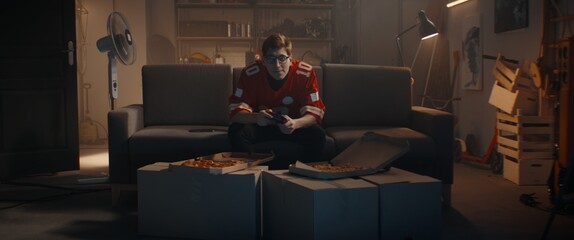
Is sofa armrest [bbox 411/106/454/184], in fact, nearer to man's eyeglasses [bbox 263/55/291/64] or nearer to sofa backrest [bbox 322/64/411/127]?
sofa backrest [bbox 322/64/411/127]

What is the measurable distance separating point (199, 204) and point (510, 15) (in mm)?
3223

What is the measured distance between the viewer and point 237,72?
428 cm

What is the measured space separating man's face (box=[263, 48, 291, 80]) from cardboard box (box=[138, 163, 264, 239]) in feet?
2.41

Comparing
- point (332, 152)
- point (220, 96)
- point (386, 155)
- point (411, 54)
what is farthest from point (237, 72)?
point (411, 54)

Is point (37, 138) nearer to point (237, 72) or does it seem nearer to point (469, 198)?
point (237, 72)

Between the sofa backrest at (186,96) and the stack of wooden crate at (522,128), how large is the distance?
2020mm

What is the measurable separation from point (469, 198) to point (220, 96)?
1.70 meters

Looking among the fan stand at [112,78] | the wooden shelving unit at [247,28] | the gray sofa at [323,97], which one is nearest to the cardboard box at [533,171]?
the gray sofa at [323,97]

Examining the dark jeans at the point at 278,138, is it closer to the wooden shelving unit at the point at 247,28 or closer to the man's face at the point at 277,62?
the man's face at the point at 277,62

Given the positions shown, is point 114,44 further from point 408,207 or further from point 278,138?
point 408,207

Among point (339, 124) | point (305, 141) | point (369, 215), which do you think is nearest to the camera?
point (369, 215)

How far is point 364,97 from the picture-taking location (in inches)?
165

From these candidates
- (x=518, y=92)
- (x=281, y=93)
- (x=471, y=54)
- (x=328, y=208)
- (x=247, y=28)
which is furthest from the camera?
(x=247, y=28)

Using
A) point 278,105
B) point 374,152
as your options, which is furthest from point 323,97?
point 374,152
